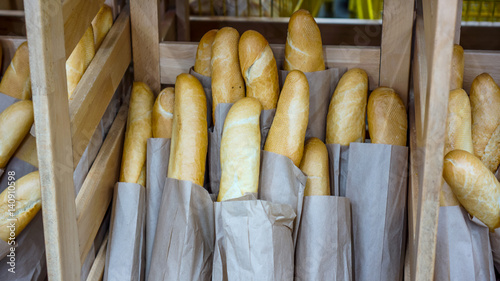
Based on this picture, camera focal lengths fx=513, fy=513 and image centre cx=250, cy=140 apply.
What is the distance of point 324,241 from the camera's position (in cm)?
113

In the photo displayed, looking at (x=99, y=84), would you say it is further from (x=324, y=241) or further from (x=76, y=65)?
(x=324, y=241)

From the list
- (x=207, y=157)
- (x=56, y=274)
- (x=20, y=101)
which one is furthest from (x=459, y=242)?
(x=20, y=101)

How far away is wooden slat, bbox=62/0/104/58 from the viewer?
1.00 meters

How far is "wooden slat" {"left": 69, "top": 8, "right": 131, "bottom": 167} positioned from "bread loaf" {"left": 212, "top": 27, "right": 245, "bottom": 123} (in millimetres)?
243

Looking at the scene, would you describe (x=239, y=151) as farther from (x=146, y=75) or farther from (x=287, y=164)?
(x=146, y=75)

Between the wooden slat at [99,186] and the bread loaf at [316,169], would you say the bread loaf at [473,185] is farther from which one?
the wooden slat at [99,186]

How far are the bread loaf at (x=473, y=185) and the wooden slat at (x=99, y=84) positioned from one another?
0.76 meters

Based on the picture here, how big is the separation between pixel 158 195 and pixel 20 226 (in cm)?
31

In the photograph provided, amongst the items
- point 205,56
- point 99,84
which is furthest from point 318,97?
point 99,84

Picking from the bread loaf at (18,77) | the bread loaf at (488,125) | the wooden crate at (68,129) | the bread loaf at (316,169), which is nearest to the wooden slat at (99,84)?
the wooden crate at (68,129)

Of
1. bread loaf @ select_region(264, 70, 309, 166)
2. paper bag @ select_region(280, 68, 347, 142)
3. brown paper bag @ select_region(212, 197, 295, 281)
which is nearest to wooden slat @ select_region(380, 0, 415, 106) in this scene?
paper bag @ select_region(280, 68, 347, 142)

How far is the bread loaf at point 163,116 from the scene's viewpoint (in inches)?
51.1

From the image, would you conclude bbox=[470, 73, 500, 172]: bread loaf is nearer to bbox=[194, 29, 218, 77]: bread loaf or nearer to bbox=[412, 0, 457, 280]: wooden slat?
bbox=[412, 0, 457, 280]: wooden slat

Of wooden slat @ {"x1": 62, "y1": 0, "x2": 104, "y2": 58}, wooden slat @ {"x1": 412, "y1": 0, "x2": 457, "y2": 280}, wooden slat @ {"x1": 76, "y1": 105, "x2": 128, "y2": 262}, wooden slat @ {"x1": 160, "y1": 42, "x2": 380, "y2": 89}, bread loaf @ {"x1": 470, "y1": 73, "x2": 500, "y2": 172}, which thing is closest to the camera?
wooden slat @ {"x1": 412, "y1": 0, "x2": 457, "y2": 280}
